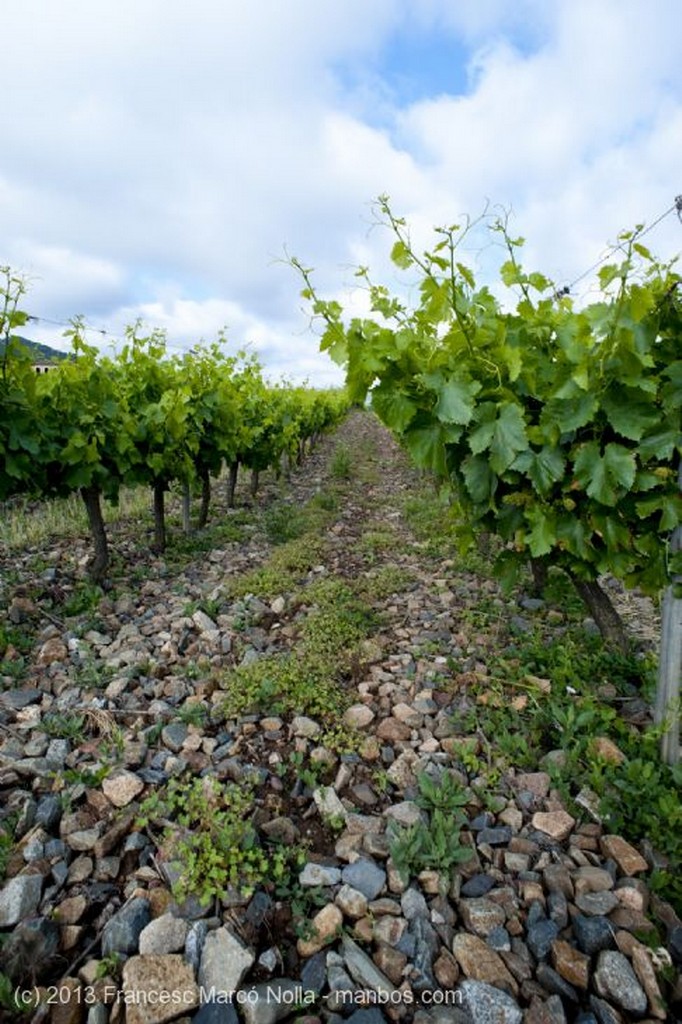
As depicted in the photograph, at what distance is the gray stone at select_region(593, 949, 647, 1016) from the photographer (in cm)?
174

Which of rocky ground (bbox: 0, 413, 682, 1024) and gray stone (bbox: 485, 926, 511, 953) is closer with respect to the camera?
rocky ground (bbox: 0, 413, 682, 1024)

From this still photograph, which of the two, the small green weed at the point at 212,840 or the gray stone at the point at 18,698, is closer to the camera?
the small green weed at the point at 212,840

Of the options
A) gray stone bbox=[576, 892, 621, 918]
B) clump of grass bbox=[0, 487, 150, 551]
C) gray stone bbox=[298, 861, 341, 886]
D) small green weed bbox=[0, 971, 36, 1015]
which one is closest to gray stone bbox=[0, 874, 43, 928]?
small green weed bbox=[0, 971, 36, 1015]

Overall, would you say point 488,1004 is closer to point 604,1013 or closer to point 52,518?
point 604,1013

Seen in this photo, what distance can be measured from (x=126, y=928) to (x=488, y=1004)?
1.33 m

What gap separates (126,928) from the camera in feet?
6.47

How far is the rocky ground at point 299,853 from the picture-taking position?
1793mm

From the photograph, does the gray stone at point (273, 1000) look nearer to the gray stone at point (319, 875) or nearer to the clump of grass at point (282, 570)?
the gray stone at point (319, 875)

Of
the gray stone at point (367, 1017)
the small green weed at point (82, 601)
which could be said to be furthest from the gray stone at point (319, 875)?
the small green weed at point (82, 601)

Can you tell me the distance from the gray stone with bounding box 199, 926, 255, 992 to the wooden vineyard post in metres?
2.09

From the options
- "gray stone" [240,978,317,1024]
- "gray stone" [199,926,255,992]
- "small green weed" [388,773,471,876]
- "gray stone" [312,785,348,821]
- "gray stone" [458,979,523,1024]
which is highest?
"small green weed" [388,773,471,876]

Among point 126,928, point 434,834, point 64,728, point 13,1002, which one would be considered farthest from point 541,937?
point 64,728

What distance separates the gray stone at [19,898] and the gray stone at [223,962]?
0.75m

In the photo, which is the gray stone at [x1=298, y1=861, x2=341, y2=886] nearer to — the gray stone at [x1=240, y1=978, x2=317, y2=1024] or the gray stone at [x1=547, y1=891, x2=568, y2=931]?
the gray stone at [x1=240, y1=978, x2=317, y2=1024]
